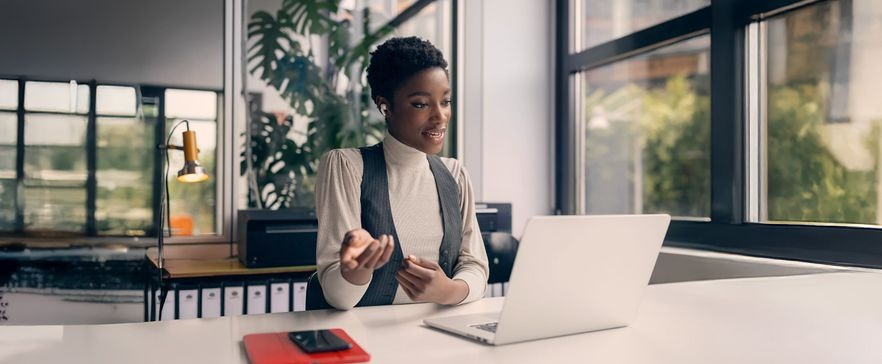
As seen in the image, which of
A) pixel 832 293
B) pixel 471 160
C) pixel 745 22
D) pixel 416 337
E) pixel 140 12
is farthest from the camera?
pixel 471 160

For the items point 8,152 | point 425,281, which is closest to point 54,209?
point 8,152

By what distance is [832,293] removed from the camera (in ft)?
5.54

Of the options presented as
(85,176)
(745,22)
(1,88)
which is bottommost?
(85,176)

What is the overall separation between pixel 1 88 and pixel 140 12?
0.67 metres

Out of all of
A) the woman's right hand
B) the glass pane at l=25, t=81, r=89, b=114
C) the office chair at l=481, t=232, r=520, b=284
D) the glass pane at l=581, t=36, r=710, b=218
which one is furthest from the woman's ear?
the glass pane at l=25, t=81, r=89, b=114

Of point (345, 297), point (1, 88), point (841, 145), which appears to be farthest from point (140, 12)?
point (841, 145)

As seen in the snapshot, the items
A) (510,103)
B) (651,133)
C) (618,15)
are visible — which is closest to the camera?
(651,133)

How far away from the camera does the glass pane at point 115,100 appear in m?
3.24

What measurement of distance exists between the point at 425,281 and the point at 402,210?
1.12ft

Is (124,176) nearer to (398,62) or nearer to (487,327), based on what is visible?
(398,62)

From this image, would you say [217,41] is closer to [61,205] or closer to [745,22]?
[61,205]

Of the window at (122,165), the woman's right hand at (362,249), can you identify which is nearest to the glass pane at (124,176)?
the window at (122,165)

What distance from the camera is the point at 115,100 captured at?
327cm

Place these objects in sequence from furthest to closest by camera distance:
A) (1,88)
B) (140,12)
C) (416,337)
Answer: (140,12), (1,88), (416,337)
